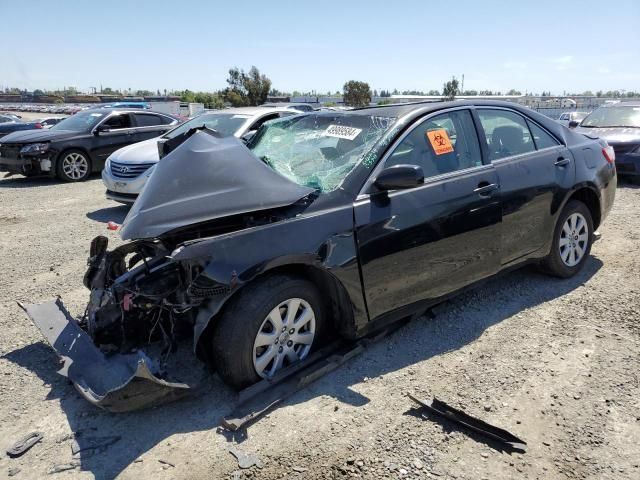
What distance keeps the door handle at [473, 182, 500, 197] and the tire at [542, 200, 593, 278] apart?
41.6 inches

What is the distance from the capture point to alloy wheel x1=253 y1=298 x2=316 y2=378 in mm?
3016

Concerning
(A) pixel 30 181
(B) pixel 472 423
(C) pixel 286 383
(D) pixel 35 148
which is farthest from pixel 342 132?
(A) pixel 30 181

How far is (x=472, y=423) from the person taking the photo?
278 centimetres

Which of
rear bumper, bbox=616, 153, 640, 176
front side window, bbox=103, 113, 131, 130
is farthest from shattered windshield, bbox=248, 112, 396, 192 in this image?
front side window, bbox=103, 113, 131, 130

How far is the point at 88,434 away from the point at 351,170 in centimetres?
225

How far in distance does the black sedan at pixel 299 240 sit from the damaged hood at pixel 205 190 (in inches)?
0.4

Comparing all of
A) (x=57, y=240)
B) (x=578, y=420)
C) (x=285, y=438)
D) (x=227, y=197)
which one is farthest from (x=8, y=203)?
(x=578, y=420)

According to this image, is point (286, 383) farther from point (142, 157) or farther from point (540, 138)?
point (142, 157)

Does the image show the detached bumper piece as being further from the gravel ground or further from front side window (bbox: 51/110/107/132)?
front side window (bbox: 51/110/107/132)

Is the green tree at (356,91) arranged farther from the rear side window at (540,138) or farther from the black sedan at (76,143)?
the rear side window at (540,138)

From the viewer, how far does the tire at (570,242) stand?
15.0 ft

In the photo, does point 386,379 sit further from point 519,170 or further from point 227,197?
point 519,170

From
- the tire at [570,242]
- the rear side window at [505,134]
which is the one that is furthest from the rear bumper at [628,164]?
the rear side window at [505,134]

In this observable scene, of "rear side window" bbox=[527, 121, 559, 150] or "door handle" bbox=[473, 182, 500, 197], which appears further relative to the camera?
"rear side window" bbox=[527, 121, 559, 150]
